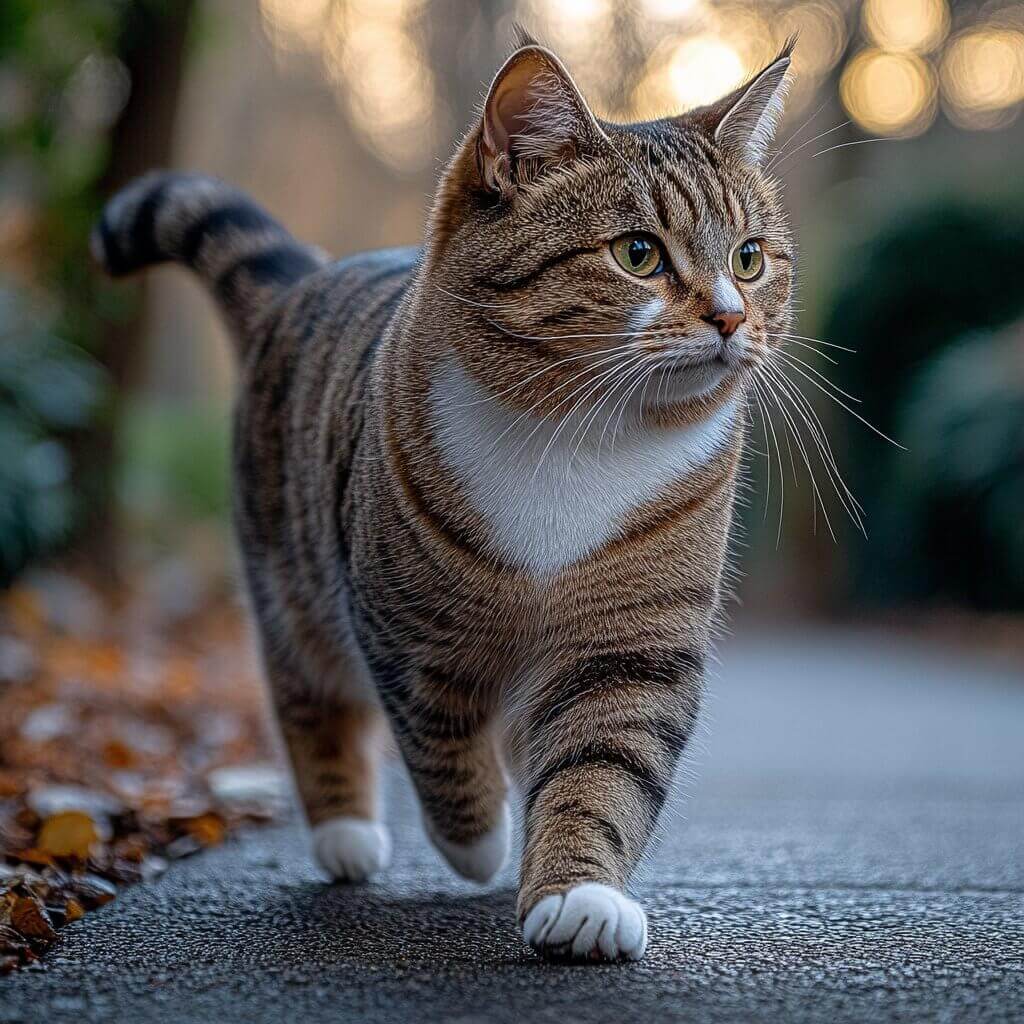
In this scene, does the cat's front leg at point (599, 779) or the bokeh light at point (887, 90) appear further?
the bokeh light at point (887, 90)

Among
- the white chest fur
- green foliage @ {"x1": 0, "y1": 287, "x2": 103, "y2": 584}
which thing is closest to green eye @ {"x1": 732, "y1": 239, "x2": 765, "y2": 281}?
the white chest fur

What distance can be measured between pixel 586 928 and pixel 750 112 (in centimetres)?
154

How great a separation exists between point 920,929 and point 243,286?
7.28 ft

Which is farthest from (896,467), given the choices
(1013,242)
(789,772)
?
(789,772)

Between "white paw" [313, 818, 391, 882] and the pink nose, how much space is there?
131 centimetres

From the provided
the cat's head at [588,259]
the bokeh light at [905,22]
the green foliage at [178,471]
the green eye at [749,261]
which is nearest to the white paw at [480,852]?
the cat's head at [588,259]

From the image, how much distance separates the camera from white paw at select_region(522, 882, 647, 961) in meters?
1.83

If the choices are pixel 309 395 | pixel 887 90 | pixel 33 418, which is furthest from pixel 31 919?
pixel 887 90

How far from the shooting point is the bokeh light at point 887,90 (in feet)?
38.9

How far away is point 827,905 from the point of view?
2.25 metres

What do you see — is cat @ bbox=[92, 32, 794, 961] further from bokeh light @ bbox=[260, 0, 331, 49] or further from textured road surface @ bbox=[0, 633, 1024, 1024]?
bokeh light @ bbox=[260, 0, 331, 49]

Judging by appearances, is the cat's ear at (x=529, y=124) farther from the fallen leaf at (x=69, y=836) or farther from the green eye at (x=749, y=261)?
the fallen leaf at (x=69, y=836)

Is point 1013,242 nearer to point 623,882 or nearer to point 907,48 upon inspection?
point 907,48

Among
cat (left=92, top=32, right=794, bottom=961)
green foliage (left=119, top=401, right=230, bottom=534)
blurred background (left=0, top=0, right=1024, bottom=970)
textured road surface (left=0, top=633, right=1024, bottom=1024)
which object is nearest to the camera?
textured road surface (left=0, top=633, right=1024, bottom=1024)
